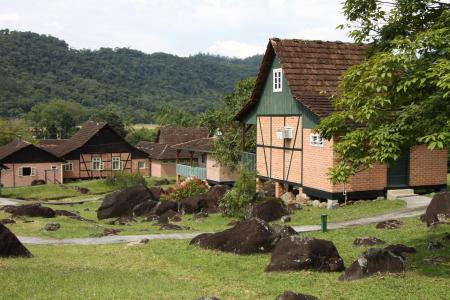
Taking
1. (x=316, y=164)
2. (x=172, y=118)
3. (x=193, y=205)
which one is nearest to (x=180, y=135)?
(x=172, y=118)

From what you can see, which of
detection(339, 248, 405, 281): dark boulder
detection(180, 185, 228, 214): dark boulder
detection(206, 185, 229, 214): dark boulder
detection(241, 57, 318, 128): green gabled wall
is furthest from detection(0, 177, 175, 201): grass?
detection(339, 248, 405, 281): dark boulder

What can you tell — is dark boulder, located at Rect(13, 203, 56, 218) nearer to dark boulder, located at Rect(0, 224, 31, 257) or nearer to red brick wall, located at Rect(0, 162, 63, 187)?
dark boulder, located at Rect(0, 224, 31, 257)

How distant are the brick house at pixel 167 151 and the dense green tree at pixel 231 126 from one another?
901 inches

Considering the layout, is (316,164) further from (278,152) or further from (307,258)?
(307,258)

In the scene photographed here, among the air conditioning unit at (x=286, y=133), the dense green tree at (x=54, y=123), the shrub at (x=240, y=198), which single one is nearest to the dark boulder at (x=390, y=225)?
the shrub at (x=240, y=198)

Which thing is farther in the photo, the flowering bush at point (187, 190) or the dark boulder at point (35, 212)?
the flowering bush at point (187, 190)

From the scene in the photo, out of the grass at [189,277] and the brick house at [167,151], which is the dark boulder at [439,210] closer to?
the grass at [189,277]

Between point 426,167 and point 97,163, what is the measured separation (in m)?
46.4

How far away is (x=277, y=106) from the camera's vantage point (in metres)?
32.5

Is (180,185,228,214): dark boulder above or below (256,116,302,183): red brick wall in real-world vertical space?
below

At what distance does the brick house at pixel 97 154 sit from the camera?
65.8 metres

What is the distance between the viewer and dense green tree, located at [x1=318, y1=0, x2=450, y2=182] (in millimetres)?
11094

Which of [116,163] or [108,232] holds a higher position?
[116,163]

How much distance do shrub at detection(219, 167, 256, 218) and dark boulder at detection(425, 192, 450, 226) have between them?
9.90m
